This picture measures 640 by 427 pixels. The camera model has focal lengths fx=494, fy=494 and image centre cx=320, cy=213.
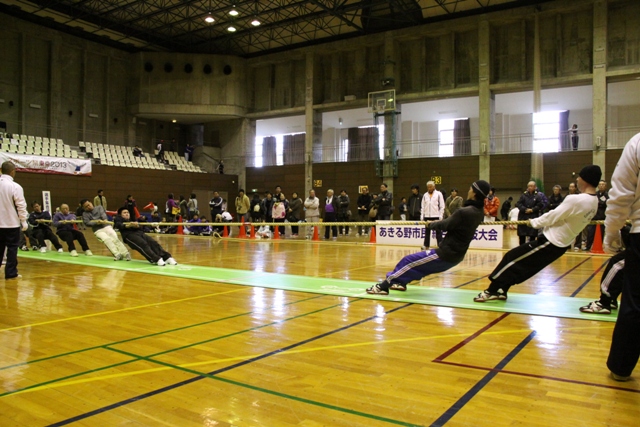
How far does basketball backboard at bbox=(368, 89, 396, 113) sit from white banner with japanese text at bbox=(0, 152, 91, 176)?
1500cm

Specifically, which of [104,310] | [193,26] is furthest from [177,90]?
[104,310]

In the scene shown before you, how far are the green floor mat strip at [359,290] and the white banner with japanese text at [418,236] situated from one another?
5.19 meters

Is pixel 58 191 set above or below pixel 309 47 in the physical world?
below

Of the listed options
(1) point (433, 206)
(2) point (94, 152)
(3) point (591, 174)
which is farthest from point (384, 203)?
(2) point (94, 152)

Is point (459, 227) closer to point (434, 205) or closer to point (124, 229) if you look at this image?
point (124, 229)

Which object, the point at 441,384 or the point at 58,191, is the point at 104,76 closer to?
the point at 58,191

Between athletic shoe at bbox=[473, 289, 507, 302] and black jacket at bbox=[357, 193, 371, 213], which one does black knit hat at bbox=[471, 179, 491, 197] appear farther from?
black jacket at bbox=[357, 193, 371, 213]

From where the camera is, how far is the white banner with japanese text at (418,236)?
13.0 m

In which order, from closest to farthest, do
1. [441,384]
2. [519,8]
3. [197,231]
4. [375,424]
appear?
[375,424], [441,384], [197,231], [519,8]

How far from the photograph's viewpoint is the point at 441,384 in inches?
121

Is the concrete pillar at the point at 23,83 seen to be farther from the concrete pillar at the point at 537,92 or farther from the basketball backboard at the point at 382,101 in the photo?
the concrete pillar at the point at 537,92

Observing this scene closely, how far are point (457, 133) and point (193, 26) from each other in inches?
666

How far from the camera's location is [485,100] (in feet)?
79.4

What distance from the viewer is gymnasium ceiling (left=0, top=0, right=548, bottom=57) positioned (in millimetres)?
24312
